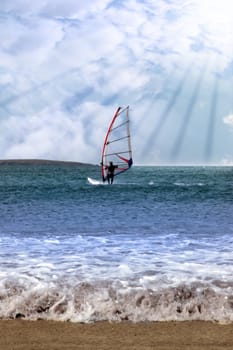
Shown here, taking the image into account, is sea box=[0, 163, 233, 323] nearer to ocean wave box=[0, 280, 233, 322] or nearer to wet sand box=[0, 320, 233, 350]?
ocean wave box=[0, 280, 233, 322]

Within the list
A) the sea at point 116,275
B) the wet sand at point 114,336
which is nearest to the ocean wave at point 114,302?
the sea at point 116,275

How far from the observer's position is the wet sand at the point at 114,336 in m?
4.71

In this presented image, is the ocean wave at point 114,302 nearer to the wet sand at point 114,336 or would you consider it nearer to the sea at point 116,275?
the sea at point 116,275

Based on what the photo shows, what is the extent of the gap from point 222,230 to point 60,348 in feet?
32.9

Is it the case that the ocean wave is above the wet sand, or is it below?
above

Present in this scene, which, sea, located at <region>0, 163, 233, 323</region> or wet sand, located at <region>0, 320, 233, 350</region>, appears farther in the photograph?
sea, located at <region>0, 163, 233, 323</region>

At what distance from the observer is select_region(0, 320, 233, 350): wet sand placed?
4.71 metres

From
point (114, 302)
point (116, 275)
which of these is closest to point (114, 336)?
point (114, 302)

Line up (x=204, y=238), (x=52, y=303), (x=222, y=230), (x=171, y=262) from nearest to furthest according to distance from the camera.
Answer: (x=52, y=303), (x=171, y=262), (x=204, y=238), (x=222, y=230)

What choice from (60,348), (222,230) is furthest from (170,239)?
(60,348)

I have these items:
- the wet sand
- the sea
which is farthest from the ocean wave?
the wet sand

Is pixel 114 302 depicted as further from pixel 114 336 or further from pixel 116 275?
pixel 116 275

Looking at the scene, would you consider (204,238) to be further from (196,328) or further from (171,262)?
(196,328)

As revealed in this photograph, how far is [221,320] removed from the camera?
5383 mm
